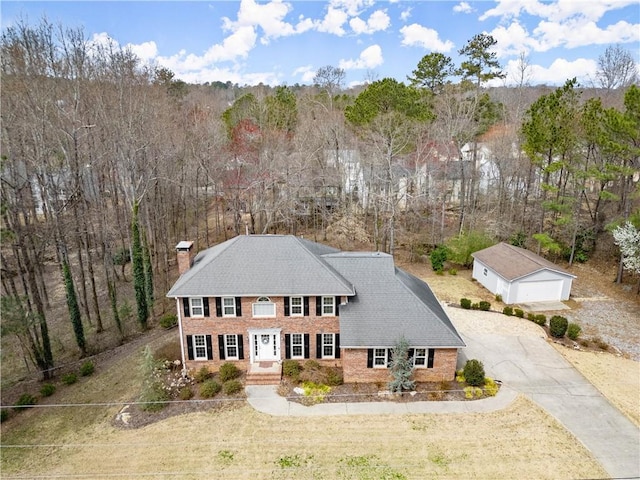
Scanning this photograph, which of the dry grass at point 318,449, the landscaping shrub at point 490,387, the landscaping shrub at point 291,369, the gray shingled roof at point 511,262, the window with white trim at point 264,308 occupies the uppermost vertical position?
the window with white trim at point 264,308

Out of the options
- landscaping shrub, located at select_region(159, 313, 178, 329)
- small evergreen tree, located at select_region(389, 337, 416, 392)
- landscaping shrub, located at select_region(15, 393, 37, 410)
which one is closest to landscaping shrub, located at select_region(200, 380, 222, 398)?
landscaping shrub, located at select_region(15, 393, 37, 410)

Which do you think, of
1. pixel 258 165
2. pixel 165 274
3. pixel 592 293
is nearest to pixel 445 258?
pixel 592 293

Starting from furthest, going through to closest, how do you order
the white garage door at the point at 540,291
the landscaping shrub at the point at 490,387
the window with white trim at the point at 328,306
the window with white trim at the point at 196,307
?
the white garage door at the point at 540,291, the window with white trim at the point at 328,306, the window with white trim at the point at 196,307, the landscaping shrub at the point at 490,387

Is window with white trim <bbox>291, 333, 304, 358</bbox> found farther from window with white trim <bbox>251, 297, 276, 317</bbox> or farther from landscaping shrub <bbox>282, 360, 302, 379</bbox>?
window with white trim <bbox>251, 297, 276, 317</bbox>

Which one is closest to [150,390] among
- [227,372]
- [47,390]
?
[227,372]

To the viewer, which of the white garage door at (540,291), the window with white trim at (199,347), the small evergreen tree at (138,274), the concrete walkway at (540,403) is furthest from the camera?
the white garage door at (540,291)

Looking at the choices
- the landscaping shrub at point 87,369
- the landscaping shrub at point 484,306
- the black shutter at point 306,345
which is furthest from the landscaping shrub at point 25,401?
the landscaping shrub at point 484,306

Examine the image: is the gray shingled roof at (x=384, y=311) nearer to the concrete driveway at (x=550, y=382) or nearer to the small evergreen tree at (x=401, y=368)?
the small evergreen tree at (x=401, y=368)
